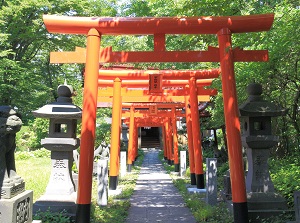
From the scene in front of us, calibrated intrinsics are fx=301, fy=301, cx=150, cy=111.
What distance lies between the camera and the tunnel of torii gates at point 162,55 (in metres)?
5.55

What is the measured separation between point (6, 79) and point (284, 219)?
17252 mm

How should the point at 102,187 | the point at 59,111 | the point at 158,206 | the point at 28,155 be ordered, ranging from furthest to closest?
the point at 28,155
the point at 158,206
the point at 102,187
the point at 59,111

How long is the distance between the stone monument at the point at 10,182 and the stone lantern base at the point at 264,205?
14.3 feet

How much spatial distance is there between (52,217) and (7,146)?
217 cm

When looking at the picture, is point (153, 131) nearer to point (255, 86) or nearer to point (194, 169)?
point (194, 169)

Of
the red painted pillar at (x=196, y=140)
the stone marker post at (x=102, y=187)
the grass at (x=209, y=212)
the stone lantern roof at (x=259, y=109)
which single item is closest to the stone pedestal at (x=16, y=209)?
the stone marker post at (x=102, y=187)

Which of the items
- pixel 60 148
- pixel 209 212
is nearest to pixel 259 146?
pixel 209 212

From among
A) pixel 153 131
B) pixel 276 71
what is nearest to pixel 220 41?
pixel 276 71

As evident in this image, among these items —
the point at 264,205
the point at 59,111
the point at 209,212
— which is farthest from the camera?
the point at 59,111

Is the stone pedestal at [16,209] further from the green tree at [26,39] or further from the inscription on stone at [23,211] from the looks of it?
the green tree at [26,39]

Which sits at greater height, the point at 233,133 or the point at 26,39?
the point at 26,39

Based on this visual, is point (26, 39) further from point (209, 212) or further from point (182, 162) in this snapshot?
point (209, 212)

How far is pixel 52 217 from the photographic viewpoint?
6.09m

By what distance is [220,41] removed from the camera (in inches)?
239
